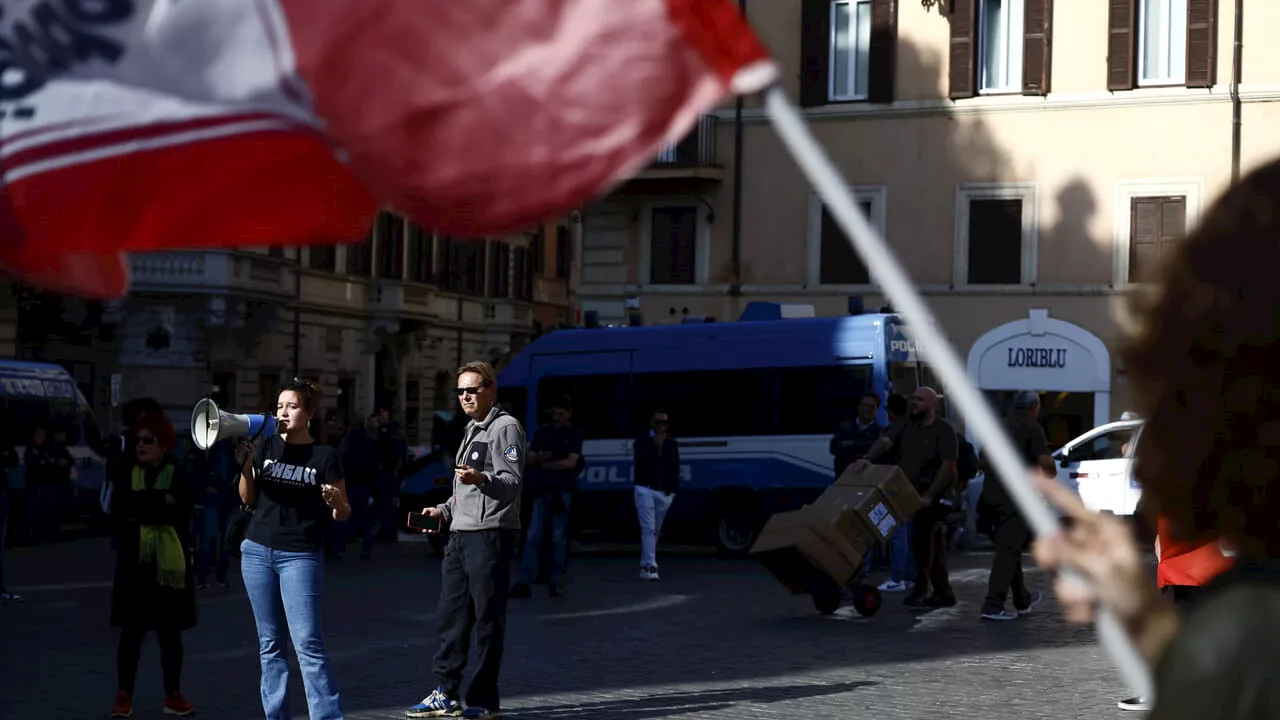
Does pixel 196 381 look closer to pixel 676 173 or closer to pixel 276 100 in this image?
pixel 676 173

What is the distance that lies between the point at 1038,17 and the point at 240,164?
97.9 feet

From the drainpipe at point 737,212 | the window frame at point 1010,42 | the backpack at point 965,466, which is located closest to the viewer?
the backpack at point 965,466

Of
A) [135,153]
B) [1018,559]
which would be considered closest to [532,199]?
[135,153]

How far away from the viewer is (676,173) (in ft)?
111

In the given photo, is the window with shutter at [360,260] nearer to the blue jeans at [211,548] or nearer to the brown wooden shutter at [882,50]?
the brown wooden shutter at [882,50]

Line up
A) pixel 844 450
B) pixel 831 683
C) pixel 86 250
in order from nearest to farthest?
pixel 86 250 → pixel 831 683 → pixel 844 450

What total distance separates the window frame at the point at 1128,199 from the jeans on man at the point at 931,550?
16340 millimetres

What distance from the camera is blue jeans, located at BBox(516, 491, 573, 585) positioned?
685 inches

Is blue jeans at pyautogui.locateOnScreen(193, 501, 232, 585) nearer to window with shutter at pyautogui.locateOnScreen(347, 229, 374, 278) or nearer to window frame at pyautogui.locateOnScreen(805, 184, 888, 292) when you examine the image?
window frame at pyautogui.locateOnScreen(805, 184, 888, 292)

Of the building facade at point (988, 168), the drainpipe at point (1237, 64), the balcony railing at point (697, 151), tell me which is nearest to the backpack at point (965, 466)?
the building facade at point (988, 168)

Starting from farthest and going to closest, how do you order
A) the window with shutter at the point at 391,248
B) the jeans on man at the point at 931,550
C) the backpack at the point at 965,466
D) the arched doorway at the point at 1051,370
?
the window with shutter at the point at 391,248
the arched doorway at the point at 1051,370
the backpack at the point at 965,466
the jeans on man at the point at 931,550

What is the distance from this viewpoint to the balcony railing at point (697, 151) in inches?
1340

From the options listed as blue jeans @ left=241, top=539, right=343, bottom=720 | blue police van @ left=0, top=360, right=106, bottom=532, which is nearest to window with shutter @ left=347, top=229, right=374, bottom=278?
blue police van @ left=0, top=360, right=106, bottom=532

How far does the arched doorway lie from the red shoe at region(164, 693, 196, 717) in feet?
73.9
